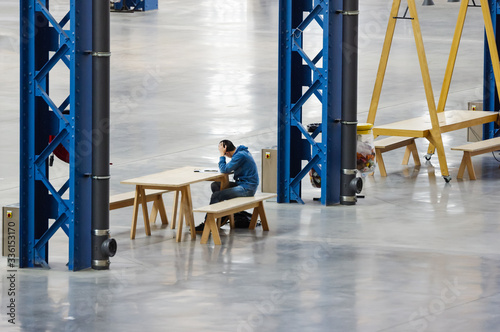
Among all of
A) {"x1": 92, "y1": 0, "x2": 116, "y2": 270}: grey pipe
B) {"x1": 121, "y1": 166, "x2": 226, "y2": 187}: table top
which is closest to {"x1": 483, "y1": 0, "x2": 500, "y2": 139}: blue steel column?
{"x1": 121, "y1": 166, "x2": 226, "y2": 187}: table top

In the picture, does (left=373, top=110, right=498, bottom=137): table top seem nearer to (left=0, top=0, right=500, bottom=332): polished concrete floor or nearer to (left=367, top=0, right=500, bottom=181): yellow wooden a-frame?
(left=367, top=0, right=500, bottom=181): yellow wooden a-frame

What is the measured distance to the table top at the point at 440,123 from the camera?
16234 mm

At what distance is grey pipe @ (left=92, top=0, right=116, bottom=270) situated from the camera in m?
10.8

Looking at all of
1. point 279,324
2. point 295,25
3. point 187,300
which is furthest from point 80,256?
point 295,25

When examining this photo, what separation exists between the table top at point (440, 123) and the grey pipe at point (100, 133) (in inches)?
251

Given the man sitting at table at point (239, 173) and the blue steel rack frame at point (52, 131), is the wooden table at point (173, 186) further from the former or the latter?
the blue steel rack frame at point (52, 131)

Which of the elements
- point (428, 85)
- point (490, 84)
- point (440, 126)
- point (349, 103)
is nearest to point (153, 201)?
point (349, 103)

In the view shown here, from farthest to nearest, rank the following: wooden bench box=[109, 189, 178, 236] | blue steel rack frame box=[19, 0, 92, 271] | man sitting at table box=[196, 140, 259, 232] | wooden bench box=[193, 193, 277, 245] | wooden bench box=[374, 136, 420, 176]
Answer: wooden bench box=[374, 136, 420, 176] → man sitting at table box=[196, 140, 259, 232] → wooden bench box=[109, 189, 178, 236] → wooden bench box=[193, 193, 277, 245] → blue steel rack frame box=[19, 0, 92, 271]

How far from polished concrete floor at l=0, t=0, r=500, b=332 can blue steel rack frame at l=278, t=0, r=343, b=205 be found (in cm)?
45

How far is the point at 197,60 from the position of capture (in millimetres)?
28609

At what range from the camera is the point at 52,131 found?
1112 centimetres

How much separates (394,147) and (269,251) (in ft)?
18.5

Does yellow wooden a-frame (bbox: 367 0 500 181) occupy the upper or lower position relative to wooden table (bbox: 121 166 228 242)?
upper

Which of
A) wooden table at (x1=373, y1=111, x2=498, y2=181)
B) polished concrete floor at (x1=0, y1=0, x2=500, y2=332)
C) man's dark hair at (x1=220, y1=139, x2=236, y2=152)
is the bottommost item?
polished concrete floor at (x1=0, y1=0, x2=500, y2=332)
